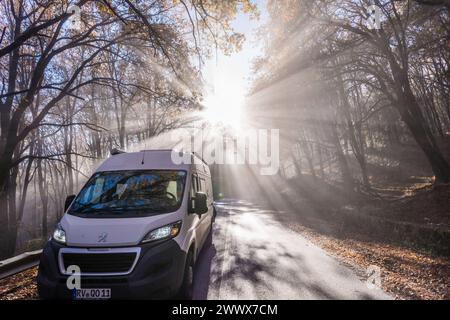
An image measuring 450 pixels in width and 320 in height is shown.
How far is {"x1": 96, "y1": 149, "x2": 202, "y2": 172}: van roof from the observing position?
5.86 m

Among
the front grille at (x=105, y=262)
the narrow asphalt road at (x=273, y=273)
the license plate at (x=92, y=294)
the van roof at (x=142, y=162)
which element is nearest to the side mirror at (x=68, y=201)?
the van roof at (x=142, y=162)

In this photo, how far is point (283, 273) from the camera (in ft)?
20.5

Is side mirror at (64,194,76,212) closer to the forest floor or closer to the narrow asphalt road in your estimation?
the narrow asphalt road

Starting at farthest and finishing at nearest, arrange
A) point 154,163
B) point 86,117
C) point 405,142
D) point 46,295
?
point 405,142 → point 86,117 → point 154,163 → point 46,295

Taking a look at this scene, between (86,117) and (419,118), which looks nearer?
(419,118)

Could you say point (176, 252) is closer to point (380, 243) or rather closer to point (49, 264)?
point (49, 264)

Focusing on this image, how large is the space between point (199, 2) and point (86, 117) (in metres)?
20.9

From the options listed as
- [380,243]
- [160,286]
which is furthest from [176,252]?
[380,243]

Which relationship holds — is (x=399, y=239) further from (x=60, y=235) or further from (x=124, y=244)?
(x=60, y=235)

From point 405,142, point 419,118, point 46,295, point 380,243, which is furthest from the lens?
point 405,142

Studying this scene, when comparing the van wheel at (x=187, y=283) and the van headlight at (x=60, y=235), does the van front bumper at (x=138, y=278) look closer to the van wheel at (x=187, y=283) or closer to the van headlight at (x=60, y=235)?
the van headlight at (x=60, y=235)

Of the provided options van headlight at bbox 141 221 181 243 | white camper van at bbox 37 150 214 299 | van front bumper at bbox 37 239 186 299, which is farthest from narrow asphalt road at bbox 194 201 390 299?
van headlight at bbox 141 221 181 243

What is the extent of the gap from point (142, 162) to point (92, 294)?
269 centimetres

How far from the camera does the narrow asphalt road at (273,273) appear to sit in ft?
16.9
